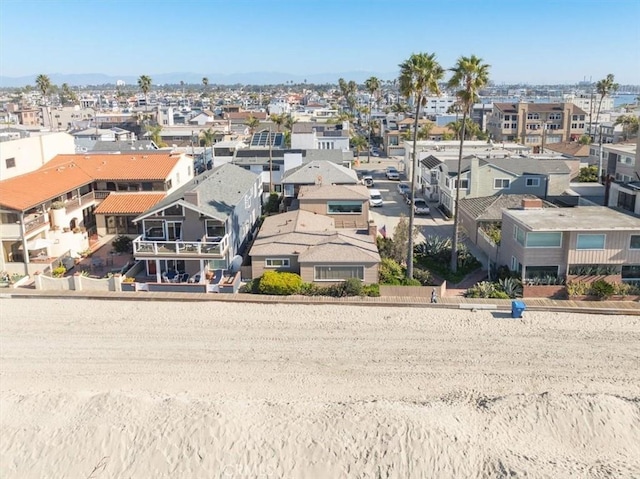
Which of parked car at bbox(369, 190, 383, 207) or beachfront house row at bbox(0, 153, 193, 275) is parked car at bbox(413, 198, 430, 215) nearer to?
parked car at bbox(369, 190, 383, 207)

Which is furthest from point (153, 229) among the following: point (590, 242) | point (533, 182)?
point (533, 182)

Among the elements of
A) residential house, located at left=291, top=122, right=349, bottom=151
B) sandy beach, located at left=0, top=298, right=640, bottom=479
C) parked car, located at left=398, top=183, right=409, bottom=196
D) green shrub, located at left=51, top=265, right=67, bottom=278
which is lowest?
sandy beach, located at left=0, top=298, right=640, bottom=479

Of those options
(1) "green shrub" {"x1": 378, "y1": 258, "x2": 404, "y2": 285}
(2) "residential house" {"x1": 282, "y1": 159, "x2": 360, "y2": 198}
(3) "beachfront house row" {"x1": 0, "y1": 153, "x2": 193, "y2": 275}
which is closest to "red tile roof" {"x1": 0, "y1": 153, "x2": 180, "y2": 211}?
(3) "beachfront house row" {"x1": 0, "y1": 153, "x2": 193, "y2": 275}

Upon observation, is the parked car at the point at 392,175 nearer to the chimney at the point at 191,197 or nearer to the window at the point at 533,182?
the window at the point at 533,182

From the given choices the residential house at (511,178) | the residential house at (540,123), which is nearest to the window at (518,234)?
the residential house at (511,178)

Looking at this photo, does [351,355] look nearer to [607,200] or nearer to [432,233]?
[432,233]

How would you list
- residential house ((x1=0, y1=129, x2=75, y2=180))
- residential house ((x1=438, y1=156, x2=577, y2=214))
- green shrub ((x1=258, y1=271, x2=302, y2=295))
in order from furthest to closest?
1. residential house ((x1=438, y1=156, x2=577, y2=214))
2. residential house ((x1=0, y1=129, x2=75, y2=180))
3. green shrub ((x1=258, y1=271, x2=302, y2=295))

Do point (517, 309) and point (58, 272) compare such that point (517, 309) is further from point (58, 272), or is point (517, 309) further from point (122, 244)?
point (58, 272)

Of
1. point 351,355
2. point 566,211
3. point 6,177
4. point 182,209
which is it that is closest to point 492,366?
point 351,355
